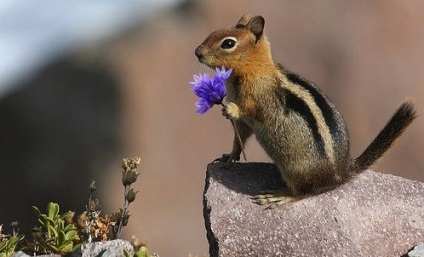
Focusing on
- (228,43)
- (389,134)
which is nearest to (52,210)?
(228,43)

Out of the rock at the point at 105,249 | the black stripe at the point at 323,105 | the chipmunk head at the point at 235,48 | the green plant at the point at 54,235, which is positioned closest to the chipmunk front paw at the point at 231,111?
the chipmunk head at the point at 235,48

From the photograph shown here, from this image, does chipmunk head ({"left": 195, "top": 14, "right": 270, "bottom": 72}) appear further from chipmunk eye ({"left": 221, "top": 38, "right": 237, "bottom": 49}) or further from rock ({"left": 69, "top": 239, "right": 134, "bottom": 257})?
rock ({"left": 69, "top": 239, "right": 134, "bottom": 257})

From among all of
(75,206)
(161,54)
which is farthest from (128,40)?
(75,206)

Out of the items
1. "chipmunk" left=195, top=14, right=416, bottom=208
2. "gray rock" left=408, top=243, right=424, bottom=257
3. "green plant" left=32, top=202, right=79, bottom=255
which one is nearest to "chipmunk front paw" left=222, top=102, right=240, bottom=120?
"chipmunk" left=195, top=14, right=416, bottom=208

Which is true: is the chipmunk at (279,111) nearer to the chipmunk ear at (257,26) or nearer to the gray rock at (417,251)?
the chipmunk ear at (257,26)

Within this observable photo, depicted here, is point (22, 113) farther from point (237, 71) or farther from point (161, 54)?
point (237, 71)

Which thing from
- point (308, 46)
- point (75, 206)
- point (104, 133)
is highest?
point (308, 46)
